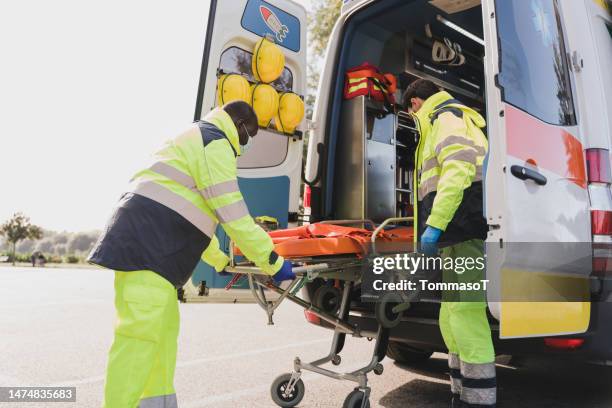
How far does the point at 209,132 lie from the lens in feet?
7.89

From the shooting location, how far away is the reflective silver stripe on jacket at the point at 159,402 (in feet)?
7.57

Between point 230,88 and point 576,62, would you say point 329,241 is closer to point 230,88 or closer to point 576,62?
point 230,88

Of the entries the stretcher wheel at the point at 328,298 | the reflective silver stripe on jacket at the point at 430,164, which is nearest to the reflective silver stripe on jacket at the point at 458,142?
the reflective silver stripe on jacket at the point at 430,164

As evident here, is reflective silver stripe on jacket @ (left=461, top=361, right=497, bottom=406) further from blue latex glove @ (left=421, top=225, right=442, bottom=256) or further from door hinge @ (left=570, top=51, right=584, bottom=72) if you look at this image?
door hinge @ (left=570, top=51, right=584, bottom=72)

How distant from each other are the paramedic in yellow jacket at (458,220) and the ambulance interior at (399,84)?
1.16 metres

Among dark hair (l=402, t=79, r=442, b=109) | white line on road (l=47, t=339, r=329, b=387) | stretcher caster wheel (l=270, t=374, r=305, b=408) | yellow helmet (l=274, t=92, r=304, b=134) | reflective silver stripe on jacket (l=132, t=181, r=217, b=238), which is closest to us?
reflective silver stripe on jacket (l=132, t=181, r=217, b=238)

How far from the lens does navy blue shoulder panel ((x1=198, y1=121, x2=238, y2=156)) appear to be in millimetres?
2363

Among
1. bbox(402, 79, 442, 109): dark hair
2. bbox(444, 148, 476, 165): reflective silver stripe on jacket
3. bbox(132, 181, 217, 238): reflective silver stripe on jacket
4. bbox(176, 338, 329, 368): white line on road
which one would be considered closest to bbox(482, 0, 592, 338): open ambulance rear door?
bbox(444, 148, 476, 165): reflective silver stripe on jacket

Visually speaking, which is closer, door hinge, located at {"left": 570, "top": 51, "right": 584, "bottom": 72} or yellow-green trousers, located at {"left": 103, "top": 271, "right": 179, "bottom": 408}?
yellow-green trousers, located at {"left": 103, "top": 271, "right": 179, "bottom": 408}

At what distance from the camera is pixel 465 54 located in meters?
5.33

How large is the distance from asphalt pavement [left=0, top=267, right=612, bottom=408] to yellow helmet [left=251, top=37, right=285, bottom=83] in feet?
6.96

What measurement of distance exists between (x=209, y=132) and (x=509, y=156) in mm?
1350

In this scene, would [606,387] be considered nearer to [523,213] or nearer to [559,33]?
[523,213]

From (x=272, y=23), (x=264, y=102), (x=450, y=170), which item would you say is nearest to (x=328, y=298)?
(x=450, y=170)
